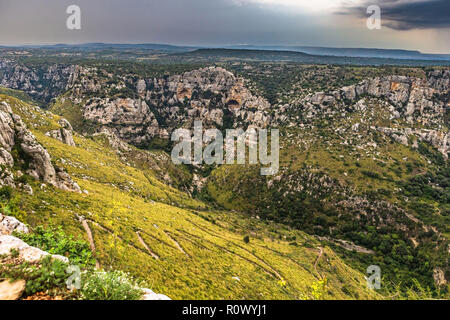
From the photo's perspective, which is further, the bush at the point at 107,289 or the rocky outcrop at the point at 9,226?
the rocky outcrop at the point at 9,226

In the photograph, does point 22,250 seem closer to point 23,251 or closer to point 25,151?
point 23,251

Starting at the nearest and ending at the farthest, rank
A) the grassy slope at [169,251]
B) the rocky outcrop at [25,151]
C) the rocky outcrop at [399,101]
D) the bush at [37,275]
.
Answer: the bush at [37,275]
the grassy slope at [169,251]
the rocky outcrop at [25,151]
the rocky outcrop at [399,101]

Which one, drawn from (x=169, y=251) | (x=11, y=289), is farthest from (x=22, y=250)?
(x=169, y=251)

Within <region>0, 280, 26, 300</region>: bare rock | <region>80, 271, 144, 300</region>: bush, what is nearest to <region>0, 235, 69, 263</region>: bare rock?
<region>0, 280, 26, 300</region>: bare rock

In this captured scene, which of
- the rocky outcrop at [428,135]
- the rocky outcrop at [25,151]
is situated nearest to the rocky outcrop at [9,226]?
the rocky outcrop at [25,151]

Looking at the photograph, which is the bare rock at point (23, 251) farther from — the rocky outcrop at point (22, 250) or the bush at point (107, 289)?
the bush at point (107, 289)
